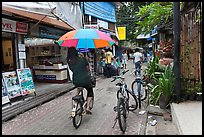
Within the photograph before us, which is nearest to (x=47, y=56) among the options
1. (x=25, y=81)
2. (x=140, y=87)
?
(x=25, y=81)

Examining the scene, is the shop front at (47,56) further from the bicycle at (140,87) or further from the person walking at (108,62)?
the bicycle at (140,87)

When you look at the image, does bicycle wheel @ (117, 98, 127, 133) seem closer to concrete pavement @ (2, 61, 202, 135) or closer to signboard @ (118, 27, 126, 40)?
concrete pavement @ (2, 61, 202, 135)

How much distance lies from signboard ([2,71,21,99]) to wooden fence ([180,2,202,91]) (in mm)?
5060

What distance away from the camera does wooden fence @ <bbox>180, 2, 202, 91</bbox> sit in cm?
578

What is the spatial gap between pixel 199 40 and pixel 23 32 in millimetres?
5970

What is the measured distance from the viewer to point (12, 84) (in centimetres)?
706

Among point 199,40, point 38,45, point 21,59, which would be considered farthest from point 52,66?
point 199,40

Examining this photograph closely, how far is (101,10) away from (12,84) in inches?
450

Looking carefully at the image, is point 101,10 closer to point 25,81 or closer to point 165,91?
point 25,81

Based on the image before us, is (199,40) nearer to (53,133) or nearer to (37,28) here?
(53,133)

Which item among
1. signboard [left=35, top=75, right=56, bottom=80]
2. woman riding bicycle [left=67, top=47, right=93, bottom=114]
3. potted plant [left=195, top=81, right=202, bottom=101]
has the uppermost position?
woman riding bicycle [left=67, top=47, right=93, bottom=114]

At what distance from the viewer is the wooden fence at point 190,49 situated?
5.78m

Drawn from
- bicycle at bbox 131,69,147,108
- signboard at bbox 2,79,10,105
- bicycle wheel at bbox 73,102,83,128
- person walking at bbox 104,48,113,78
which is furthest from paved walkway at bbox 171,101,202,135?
person walking at bbox 104,48,113,78

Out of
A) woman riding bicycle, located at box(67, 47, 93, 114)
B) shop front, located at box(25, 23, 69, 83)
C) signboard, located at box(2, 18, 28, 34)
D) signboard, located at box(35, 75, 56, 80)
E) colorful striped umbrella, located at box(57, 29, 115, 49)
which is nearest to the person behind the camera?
woman riding bicycle, located at box(67, 47, 93, 114)
